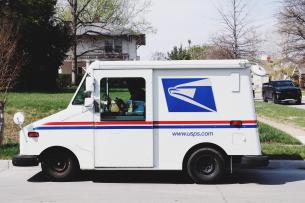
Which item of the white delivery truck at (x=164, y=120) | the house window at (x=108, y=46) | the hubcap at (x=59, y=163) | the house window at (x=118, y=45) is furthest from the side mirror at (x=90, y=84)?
the house window at (x=118, y=45)

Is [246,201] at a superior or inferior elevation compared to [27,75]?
inferior

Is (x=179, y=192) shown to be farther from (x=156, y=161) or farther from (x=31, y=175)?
(x=31, y=175)

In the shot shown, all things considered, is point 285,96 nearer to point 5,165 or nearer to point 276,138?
point 276,138

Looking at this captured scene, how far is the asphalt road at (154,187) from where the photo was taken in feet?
26.1

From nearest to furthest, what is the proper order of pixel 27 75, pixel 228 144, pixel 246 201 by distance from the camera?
1. pixel 246 201
2. pixel 228 144
3. pixel 27 75

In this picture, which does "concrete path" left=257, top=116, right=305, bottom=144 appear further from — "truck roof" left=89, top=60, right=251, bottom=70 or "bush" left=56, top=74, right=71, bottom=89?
"bush" left=56, top=74, right=71, bottom=89

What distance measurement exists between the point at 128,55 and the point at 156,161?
56793 mm

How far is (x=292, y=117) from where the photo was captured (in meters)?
21.9

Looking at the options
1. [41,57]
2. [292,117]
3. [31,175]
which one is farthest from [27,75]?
[31,175]

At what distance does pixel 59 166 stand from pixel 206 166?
8.81 ft

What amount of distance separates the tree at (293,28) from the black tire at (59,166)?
37942mm

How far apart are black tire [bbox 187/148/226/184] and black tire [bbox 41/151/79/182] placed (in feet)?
6.95

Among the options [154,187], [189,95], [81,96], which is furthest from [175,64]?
[154,187]

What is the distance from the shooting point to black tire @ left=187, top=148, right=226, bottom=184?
900 cm
